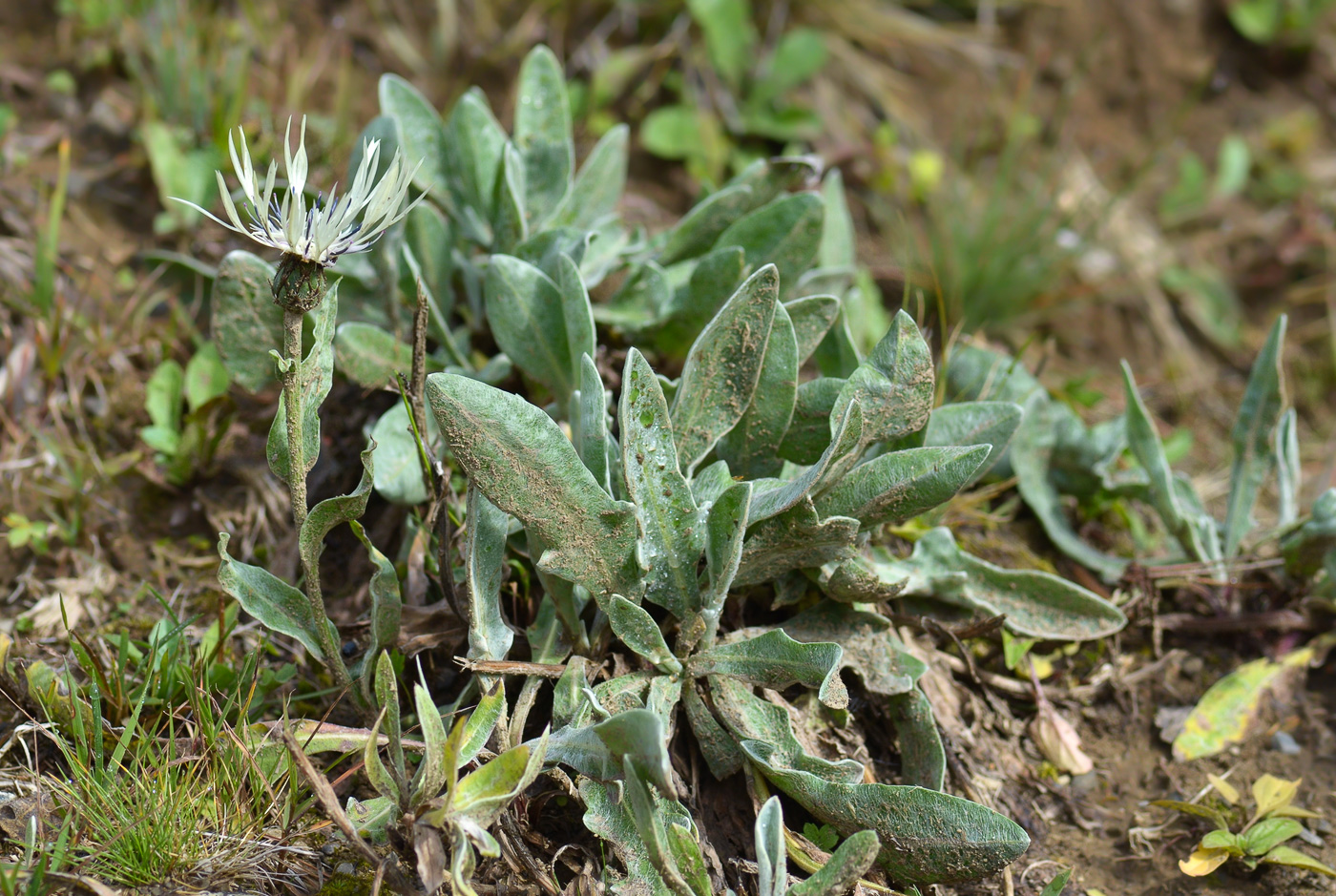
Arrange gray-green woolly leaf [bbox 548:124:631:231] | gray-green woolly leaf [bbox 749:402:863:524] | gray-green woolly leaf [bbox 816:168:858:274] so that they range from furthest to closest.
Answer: gray-green woolly leaf [bbox 816:168:858:274]
gray-green woolly leaf [bbox 548:124:631:231]
gray-green woolly leaf [bbox 749:402:863:524]

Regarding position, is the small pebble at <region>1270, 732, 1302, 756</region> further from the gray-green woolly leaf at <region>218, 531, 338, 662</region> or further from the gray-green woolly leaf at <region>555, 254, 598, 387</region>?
the gray-green woolly leaf at <region>218, 531, 338, 662</region>

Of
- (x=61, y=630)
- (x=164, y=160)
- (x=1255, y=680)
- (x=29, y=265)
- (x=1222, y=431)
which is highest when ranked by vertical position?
(x=164, y=160)

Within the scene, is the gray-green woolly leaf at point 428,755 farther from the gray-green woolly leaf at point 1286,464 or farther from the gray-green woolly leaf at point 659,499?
the gray-green woolly leaf at point 1286,464

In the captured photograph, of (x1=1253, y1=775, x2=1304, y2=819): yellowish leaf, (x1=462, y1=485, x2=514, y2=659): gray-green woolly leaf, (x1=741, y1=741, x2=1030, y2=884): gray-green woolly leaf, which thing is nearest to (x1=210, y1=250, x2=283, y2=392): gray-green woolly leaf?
(x1=462, y1=485, x2=514, y2=659): gray-green woolly leaf

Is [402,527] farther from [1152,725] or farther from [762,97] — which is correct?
[762,97]

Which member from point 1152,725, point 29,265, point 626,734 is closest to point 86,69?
point 29,265

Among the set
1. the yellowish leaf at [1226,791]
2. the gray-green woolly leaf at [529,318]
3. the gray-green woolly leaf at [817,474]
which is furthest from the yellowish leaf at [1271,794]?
the gray-green woolly leaf at [529,318]
